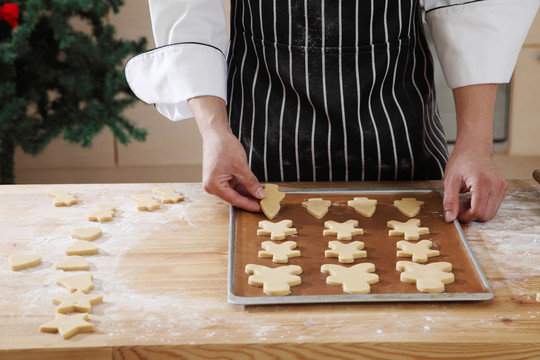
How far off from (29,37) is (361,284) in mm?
1894

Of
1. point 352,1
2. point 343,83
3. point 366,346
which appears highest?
point 352,1

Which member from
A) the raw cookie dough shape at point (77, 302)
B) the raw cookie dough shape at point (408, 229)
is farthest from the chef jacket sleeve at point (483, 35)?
the raw cookie dough shape at point (77, 302)

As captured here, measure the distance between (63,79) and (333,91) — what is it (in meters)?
1.43

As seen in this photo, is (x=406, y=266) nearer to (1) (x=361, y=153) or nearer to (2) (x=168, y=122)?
(1) (x=361, y=153)

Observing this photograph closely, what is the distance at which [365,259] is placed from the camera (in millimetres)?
940

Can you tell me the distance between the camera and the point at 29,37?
7.47 feet

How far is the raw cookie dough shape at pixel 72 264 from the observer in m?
0.92

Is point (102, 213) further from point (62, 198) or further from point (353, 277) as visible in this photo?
point (353, 277)

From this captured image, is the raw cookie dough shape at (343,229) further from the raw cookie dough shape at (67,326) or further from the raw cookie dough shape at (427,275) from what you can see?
the raw cookie dough shape at (67,326)

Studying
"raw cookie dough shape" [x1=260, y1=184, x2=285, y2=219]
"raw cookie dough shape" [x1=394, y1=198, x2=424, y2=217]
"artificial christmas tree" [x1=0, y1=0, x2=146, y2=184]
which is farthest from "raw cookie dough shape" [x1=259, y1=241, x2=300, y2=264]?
"artificial christmas tree" [x1=0, y1=0, x2=146, y2=184]

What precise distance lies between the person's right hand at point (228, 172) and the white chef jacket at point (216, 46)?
0.40ft

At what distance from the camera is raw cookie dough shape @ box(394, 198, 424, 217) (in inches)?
43.0

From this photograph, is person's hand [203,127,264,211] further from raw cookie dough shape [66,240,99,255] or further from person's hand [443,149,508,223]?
person's hand [443,149,508,223]

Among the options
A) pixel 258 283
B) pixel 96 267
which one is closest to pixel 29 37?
pixel 96 267
